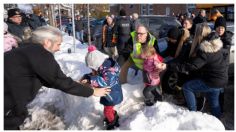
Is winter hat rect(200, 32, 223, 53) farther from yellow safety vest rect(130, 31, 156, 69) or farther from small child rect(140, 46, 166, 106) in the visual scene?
yellow safety vest rect(130, 31, 156, 69)

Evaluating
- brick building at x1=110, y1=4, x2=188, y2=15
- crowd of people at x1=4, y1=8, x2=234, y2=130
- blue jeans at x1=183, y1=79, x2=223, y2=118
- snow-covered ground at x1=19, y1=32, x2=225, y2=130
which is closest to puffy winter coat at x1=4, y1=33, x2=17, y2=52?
crowd of people at x1=4, y1=8, x2=234, y2=130

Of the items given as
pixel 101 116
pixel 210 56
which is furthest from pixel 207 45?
pixel 101 116

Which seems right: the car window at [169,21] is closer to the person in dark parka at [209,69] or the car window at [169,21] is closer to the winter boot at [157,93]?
the winter boot at [157,93]

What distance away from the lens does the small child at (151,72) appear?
15.2 feet

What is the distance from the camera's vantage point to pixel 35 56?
2777 millimetres

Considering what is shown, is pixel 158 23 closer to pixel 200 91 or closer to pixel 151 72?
pixel 151 72

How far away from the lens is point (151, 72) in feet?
15.6

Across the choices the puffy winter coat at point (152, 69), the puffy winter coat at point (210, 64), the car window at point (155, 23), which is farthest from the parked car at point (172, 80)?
the car window at point (155, 23)

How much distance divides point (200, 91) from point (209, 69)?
414 mm

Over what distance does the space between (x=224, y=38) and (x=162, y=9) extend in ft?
140

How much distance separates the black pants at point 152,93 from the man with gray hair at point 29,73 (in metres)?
1.91

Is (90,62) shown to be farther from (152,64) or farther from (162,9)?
(162,9)

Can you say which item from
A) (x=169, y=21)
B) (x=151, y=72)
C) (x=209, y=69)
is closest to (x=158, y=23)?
(x=169, y=21)

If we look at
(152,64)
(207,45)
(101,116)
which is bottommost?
(101,116)
